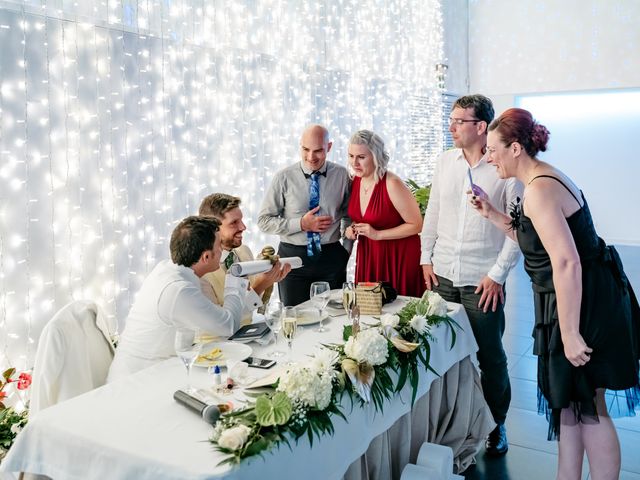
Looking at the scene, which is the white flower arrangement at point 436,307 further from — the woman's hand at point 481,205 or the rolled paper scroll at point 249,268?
the rolled paper scroll at point 249,268

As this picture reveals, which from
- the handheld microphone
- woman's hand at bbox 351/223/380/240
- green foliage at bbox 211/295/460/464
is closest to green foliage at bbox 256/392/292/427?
green foliage at bbox 211/295/460/464

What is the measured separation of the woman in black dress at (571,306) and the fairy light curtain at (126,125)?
2.15 m

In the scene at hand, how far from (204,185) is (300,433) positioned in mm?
2757

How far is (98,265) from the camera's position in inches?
135

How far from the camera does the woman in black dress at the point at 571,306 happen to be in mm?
2070

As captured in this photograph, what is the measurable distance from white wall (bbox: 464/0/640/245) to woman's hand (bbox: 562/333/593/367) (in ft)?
23.4

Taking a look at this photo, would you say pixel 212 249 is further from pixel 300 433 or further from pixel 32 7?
pixel 32 7

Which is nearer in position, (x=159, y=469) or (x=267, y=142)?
(x=159, y=469)

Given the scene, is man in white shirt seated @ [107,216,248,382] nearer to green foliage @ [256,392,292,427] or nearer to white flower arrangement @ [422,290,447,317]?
green foliage @ [256,392,292,427]

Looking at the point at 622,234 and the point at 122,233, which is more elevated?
the point at 122,233

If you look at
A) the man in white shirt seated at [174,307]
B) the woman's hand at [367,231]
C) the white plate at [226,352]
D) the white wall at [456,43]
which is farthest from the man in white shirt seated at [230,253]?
the white wall at [456,43]

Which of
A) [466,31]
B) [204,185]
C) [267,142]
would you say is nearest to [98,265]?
[204,185]

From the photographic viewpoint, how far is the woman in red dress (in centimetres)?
320

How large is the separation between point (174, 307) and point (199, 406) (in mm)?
535
